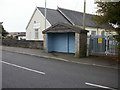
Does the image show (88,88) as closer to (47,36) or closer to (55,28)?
(55,28)

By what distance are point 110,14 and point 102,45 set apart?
4.25 metres

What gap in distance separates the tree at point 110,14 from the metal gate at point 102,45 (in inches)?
87.8

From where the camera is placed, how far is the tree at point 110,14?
437 inches

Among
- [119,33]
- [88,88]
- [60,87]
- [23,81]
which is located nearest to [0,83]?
[23,81]

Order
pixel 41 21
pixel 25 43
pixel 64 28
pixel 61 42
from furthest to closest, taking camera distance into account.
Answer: pixel 41 21 → pixel 25 43 → pixel 61 42 → pixel 64 28

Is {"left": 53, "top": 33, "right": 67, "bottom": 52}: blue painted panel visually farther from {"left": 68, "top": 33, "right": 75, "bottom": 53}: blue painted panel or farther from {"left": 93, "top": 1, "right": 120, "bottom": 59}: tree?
{"left": 93, "top": 1, "right": 120, "bottom": 59}: tree

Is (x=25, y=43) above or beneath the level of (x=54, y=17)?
beneath

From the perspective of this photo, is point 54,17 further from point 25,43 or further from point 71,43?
point 71,43

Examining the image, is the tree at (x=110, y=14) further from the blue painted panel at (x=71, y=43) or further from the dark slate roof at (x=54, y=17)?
the dark slate roof at (x=54, y=17)

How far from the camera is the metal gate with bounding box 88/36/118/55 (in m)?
14.1

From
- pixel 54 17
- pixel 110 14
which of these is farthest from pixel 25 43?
pixel 110 14

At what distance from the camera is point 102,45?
14906mm

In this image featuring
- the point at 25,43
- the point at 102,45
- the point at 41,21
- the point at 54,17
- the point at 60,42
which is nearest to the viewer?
the point at 102,45

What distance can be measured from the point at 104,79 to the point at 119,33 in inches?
211
